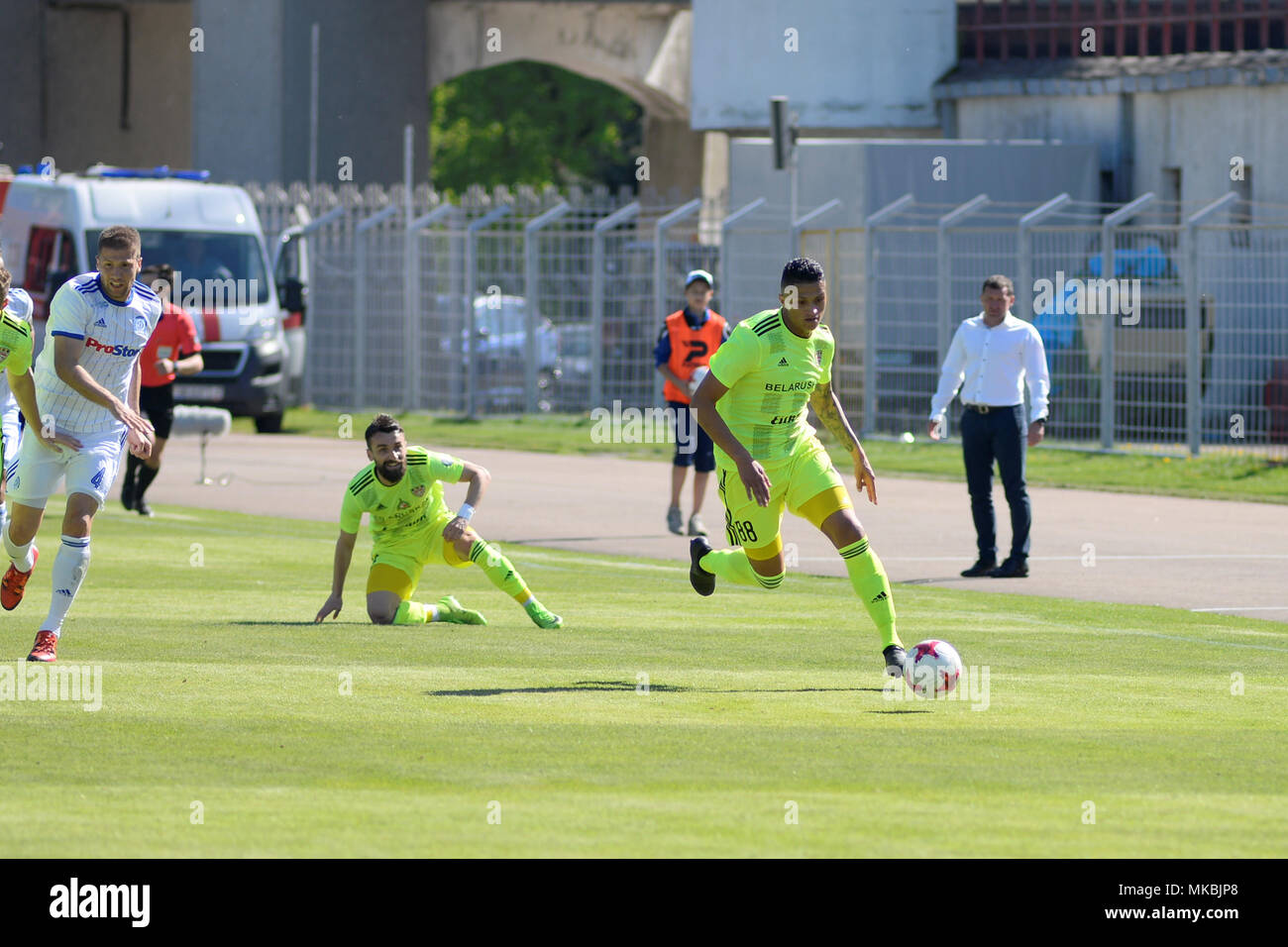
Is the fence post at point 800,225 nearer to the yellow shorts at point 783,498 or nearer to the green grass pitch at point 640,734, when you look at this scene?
the green grass pitch at point 640,734

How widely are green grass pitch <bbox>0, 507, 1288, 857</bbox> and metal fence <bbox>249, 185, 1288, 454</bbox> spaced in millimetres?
10686

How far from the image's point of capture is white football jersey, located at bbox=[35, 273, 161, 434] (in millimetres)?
10242

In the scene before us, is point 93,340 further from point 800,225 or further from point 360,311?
point 360,311

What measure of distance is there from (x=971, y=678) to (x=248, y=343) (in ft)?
63.7

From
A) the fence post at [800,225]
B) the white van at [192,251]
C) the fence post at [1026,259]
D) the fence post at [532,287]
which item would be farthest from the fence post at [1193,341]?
the white van at [192,251]

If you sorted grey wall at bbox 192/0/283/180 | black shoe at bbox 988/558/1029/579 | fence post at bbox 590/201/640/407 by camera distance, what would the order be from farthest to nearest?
grey wall at bbox 192/0/283/180 < fence post at bbox 590/201/640/407 < black shoe at bbox 988/558/1029/579

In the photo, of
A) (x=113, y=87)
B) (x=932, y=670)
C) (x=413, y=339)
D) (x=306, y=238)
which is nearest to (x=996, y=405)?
(x=932, y=670)

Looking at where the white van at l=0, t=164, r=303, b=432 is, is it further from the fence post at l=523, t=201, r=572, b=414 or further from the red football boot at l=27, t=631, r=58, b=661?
the red football boot at l=27, t=631, r=58, b=661

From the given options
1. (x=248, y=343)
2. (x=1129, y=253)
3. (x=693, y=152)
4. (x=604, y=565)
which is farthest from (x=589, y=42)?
(x=604, y=565)

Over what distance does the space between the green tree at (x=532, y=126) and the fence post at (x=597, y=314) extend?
32.9m

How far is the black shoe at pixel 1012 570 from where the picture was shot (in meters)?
14.5

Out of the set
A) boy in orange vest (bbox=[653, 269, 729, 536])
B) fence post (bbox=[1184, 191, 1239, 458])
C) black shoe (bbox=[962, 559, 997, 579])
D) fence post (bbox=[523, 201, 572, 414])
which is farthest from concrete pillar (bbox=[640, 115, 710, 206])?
black shoe (bbox=[962, 559, 997, 579])
